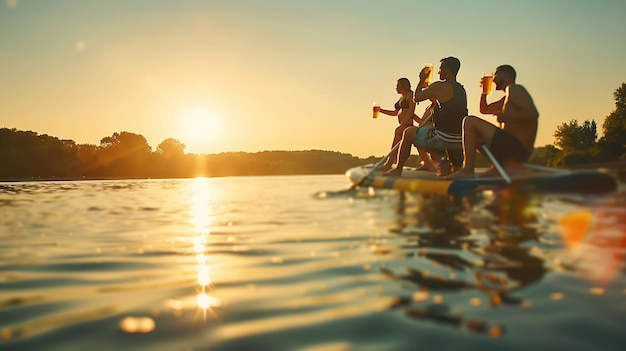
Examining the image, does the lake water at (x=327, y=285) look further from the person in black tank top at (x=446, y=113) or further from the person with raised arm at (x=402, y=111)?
the person with raised arm at (x=402, y=111)

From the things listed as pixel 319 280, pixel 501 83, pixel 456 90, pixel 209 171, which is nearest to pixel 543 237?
pixel 319 280

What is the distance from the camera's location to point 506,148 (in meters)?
7.77

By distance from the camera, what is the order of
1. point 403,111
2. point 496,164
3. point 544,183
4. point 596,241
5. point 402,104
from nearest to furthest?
point 596,241 < point 544,183 < point 496,164 < point 402,104 < point 403,111

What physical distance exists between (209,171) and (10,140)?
24.8 m

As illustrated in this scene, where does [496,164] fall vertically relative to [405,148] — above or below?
below

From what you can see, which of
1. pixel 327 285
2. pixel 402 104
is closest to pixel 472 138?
pixel 402 104

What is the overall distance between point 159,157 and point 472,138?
208ft

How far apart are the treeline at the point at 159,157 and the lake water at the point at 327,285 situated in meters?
45.5

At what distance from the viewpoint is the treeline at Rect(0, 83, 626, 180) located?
181 feet

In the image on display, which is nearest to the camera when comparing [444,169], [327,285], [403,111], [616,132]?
[327,285]

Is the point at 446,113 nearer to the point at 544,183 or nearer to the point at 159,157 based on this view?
the point at 544,183

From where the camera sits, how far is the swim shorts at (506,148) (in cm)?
768

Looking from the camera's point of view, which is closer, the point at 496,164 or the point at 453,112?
the point at 496,164

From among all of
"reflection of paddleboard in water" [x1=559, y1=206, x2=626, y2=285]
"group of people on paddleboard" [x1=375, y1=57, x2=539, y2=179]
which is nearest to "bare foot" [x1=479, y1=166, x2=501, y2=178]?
"group of people on paddleboard" [x1=375, y1=57, x2=539, y2=179]
